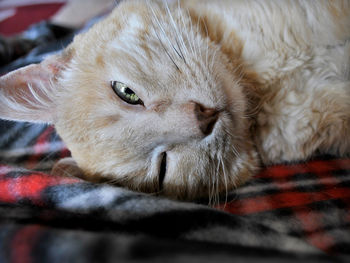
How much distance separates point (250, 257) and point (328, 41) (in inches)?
36.5

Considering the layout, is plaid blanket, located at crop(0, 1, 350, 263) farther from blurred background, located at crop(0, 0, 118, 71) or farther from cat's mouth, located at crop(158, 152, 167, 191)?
blurred background, located at crop(0, 0, 118, 71)

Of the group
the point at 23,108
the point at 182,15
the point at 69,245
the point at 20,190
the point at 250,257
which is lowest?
the point at 250,257

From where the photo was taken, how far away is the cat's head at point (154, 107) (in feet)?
3.15

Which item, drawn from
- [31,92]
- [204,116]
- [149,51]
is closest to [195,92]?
[204,116]

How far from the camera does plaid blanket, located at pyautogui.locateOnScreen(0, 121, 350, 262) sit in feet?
1.76

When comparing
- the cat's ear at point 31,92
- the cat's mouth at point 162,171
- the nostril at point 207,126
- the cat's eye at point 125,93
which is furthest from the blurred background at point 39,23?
the nostril at point 207,126

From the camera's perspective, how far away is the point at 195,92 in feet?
3.10

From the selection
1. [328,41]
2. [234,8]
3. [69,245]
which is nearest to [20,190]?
[69,245]

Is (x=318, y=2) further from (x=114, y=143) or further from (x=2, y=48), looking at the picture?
(x=2, y=48)

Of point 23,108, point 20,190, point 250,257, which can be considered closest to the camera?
point 250,257

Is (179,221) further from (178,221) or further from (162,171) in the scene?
(162,171)

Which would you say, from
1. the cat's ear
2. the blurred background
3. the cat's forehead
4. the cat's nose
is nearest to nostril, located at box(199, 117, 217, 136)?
the cat's nose

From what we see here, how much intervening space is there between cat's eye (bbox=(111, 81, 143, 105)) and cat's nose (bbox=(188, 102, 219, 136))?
0.21m

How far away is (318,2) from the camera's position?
111cm
